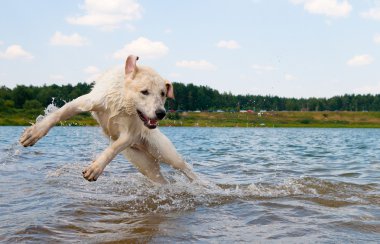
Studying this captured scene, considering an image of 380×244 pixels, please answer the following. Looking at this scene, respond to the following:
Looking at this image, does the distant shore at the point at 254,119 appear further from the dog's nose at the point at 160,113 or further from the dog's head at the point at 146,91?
the dog's nose at the point at 160,113

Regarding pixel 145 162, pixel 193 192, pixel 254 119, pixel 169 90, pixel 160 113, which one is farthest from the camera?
pixel 254 119

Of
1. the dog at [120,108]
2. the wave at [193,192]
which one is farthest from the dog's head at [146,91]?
the wave at [193,192]

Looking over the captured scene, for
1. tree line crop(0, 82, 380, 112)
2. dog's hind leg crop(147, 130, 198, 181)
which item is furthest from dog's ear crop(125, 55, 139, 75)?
tree line crop(0, 82, 380, 112)

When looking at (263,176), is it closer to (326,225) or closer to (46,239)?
(326,225)

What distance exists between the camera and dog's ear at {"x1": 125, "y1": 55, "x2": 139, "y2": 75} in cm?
779

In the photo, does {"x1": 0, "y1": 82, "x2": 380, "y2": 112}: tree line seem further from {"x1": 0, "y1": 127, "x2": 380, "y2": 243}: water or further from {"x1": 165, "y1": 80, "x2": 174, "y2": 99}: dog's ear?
{"x1": 165, "y1": 80, "x2": 174, "y2": 99}: dog's ear

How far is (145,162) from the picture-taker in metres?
9.58

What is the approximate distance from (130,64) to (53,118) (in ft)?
5.22

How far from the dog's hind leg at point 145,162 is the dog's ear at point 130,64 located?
2.12 metres

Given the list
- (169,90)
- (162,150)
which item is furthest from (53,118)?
(162,150)

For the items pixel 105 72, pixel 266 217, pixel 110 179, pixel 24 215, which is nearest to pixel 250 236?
pixel 266 217

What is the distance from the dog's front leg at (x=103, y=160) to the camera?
7.42 m

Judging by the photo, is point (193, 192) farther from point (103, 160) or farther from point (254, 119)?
point (254, 119)

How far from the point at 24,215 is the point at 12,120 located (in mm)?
91455
